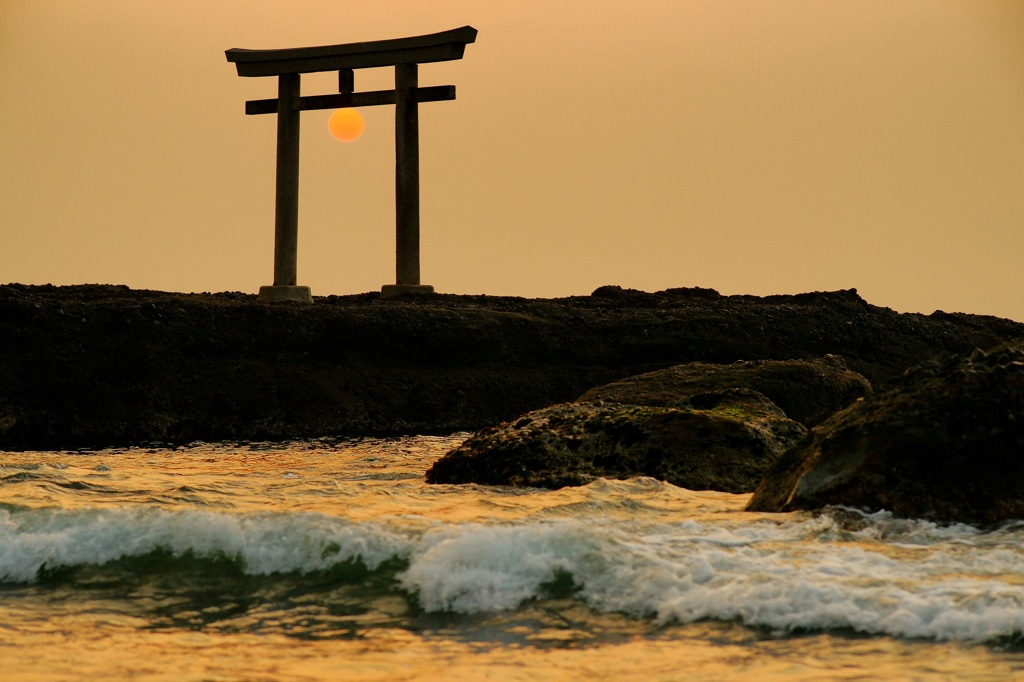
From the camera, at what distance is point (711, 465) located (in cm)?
852

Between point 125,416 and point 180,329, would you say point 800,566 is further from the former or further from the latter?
point 180,329

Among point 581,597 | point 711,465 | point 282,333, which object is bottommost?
point 581,597

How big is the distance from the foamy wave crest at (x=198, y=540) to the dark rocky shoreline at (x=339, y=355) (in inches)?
328

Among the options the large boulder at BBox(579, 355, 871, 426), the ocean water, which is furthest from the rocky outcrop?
the large boulder at BBox(579, 355, 871, 426)

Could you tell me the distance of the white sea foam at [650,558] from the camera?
16.5 ft

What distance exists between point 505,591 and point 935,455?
2.67 m

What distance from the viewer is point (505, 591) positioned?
217 inches

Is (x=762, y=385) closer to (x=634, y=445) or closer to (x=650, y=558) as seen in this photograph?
(x=634, y=445)

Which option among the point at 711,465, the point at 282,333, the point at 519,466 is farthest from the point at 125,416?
the point at 711,465

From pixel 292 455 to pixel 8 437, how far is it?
417 cm

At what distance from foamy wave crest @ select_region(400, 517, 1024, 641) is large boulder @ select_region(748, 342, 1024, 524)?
0.24 metres

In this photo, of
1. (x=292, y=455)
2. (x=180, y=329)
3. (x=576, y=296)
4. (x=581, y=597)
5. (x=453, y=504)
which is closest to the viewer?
(x=581, y=597)

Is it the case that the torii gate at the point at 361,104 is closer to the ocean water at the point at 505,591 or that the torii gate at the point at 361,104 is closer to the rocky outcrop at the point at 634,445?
the rocky outcrop at the point at 634,445

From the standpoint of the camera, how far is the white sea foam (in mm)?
5020
